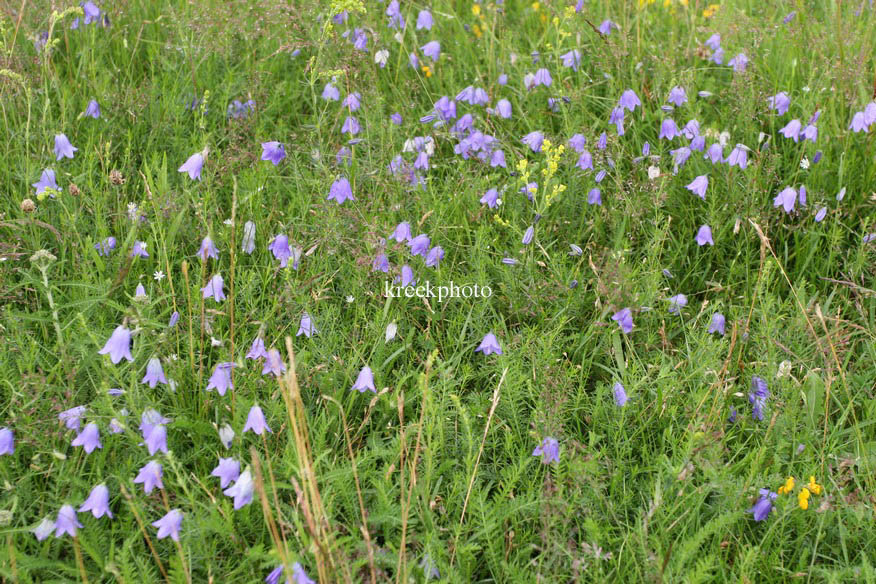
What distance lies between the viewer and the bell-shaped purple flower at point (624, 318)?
2.60 m

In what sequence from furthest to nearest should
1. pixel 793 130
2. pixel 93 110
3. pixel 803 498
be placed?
pixel 93 110 < pixel 793 130 < pixel 803 498

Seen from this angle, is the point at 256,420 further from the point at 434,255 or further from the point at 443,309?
the point at 434,255

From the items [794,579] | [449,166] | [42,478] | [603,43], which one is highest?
[603,43]

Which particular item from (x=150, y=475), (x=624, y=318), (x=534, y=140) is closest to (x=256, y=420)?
(x=150, y=475)

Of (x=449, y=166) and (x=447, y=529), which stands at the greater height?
(x=449, y=166)

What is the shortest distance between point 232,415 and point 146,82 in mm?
2045

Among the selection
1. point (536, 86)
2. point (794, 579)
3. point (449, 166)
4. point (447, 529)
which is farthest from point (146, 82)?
point (794, 579)

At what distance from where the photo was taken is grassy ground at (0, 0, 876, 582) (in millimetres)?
2016

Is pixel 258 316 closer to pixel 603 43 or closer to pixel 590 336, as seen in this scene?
pixel 590 336

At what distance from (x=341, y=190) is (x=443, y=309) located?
0.60 meters

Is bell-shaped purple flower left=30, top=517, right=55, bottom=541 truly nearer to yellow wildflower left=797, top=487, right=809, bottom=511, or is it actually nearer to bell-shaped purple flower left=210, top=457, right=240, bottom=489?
bell-shaped purple flower left=210, top=457, right=240, bottom=489

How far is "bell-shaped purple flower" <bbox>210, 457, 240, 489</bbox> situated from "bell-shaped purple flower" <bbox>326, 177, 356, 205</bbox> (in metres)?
1.20

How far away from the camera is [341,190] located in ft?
9.62

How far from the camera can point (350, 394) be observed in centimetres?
238
